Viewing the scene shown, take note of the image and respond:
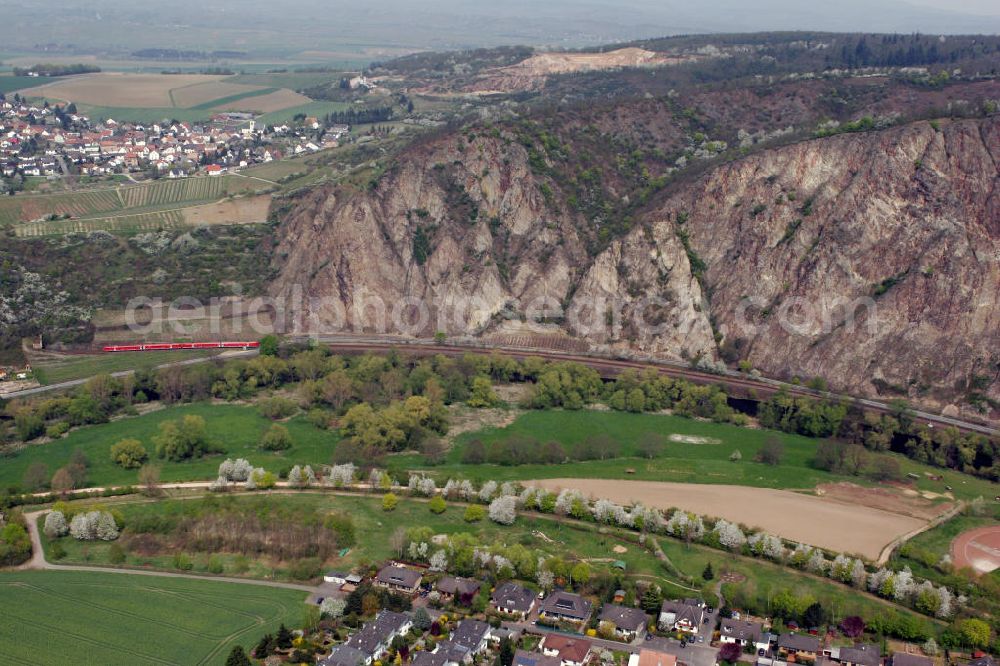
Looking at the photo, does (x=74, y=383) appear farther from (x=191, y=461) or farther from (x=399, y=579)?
(x=399, y=579)

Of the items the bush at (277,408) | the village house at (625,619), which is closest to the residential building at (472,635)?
the village house at (625,619)

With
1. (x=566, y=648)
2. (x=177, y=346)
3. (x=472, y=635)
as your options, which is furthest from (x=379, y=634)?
(x=177, y=346)

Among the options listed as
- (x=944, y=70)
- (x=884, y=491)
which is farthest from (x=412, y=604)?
(x=944, y=70)

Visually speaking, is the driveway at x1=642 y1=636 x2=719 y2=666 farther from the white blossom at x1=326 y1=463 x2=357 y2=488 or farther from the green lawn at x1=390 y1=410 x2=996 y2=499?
the white blossom at x1=326 y1=463 x2=357 y2=488

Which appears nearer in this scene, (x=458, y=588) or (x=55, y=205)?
(x=458, y=588)

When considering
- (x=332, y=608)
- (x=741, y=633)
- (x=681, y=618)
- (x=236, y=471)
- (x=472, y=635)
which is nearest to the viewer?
(x=472, y=635)

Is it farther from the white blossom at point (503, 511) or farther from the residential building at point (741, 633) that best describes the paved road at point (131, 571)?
the residential building at point (741, 633)

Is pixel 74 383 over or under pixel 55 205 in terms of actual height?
under

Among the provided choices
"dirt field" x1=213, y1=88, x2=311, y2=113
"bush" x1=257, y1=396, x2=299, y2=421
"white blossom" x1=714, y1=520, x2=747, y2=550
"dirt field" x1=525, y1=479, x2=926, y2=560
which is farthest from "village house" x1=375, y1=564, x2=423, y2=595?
"dirt field" x1=213, y1=88, x2=311, y2=113
